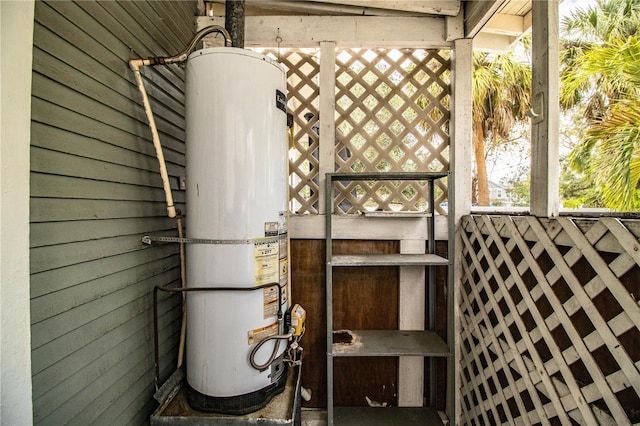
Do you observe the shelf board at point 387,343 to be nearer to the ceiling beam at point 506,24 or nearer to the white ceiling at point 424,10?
the white ceiling at point 424,10

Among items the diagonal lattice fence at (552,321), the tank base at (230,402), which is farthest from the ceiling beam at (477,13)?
the tank base at (230,402)

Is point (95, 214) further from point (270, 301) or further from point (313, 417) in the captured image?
point (313, 417)

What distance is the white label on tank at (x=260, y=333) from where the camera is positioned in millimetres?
1269

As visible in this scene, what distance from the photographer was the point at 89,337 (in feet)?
3.34

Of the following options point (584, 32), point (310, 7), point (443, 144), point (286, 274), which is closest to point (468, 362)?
point (286, 274)

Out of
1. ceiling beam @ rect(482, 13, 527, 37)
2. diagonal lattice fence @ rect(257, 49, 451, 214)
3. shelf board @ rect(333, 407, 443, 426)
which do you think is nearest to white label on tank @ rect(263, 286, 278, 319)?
diagonal lattice fence @ rect(257, 49, 451, 214)

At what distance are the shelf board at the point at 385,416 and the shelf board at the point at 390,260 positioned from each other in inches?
39.4

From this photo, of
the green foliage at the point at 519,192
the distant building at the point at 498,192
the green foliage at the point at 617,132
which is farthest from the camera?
the distant building at the point at 498,192

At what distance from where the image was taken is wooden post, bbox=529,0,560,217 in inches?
46.6

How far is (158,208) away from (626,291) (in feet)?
6.02

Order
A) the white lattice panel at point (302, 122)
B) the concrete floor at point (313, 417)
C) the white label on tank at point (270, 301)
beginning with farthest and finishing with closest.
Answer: the white lattice panel at point (302, 122)
the concrete floor at point (313, 417)
the white label on tank at point (270, 301)

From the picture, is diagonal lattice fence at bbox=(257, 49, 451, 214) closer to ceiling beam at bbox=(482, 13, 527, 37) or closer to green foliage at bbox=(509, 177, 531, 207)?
ceiling beam at bbox=(482, 13, 527, 37)

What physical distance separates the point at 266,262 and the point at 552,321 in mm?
1183

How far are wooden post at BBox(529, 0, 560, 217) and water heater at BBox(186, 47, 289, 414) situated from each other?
1184mm
